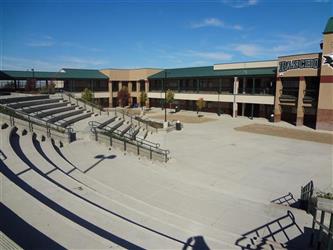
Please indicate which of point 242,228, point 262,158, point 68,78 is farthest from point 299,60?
point 68,78

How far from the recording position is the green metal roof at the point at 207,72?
42250 millimetres

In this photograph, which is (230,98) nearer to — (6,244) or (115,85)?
→ (115,85)

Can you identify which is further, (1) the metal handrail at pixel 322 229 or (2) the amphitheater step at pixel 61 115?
(2) the amphitheater step at pixel 61 115

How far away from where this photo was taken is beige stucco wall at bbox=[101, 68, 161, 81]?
197ft

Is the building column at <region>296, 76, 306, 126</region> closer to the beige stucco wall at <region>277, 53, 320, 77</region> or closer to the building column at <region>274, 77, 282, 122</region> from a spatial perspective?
the beige stucco wall at <region>277, 53, 320, 77</region>

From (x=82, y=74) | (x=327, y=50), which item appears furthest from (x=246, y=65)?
(x=82, y=74)

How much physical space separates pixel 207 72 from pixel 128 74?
2064 centimetres

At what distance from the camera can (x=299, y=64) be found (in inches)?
1390

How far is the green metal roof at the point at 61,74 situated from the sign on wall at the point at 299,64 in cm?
3684

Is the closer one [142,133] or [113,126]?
[113,126]

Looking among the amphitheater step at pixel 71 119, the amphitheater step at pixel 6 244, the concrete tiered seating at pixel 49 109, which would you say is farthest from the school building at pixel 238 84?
the amphitheater step at pixel 6 244

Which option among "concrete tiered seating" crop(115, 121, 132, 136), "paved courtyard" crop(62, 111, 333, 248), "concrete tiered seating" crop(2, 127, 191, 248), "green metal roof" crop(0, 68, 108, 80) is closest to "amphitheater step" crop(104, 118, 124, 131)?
"concrete tiered seating" crop(115, 121, 132, 136)

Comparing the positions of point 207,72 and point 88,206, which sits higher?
point 207,72

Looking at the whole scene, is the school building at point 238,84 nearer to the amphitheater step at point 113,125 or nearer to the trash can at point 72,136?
the amphitheater step at point 113,125
